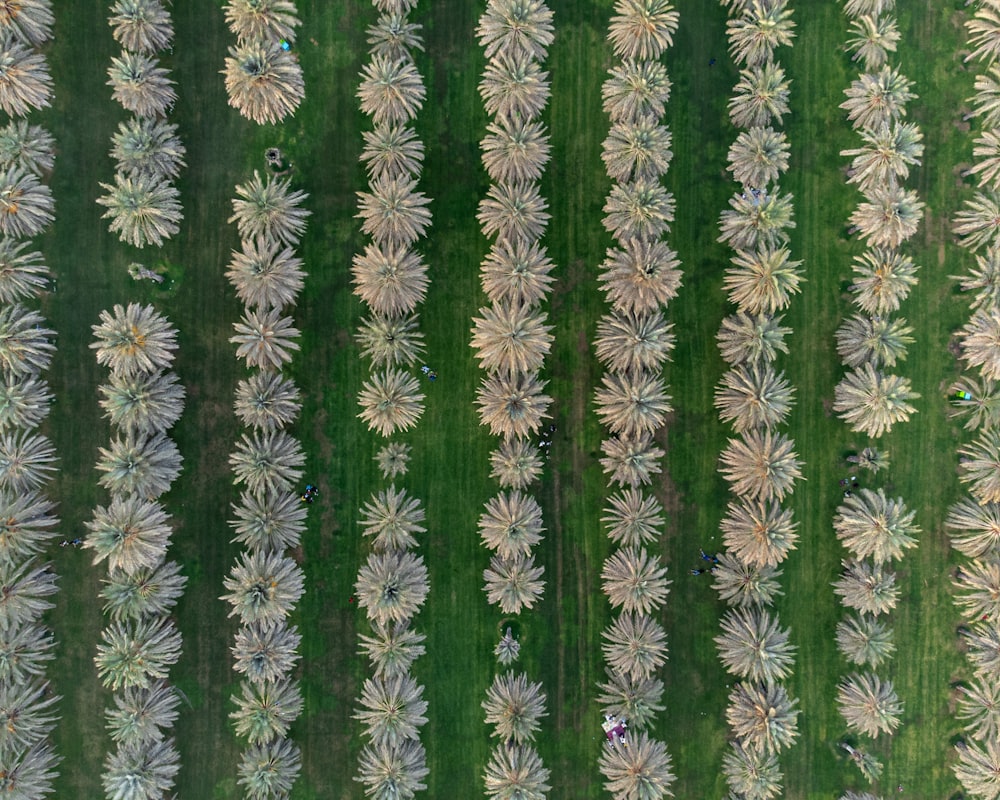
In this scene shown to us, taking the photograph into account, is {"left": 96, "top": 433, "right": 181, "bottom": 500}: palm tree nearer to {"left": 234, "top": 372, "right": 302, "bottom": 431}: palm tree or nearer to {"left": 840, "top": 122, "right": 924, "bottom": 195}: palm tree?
{"left": 234, "top": 372, "right": 302, "bottom": 431}: palm tree

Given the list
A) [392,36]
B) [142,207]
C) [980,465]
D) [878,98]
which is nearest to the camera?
[142,207]

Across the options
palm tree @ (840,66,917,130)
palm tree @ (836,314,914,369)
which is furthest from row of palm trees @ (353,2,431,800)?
palm tree @ (840,66,917,130)

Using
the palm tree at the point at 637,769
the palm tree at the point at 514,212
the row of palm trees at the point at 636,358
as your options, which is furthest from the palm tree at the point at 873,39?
the palm tree at the point at 637,769

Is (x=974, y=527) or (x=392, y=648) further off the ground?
(x=974, y=527)

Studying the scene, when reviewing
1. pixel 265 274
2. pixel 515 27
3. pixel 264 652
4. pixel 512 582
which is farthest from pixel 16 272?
pixel 512 582

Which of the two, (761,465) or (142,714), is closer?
(142,714)

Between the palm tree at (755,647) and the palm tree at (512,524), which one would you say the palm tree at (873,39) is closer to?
the palm tree at (512,524)

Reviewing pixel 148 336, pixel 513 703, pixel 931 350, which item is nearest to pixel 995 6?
pixel 931 350

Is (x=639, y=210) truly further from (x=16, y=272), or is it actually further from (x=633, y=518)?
(x=16, y=272)
